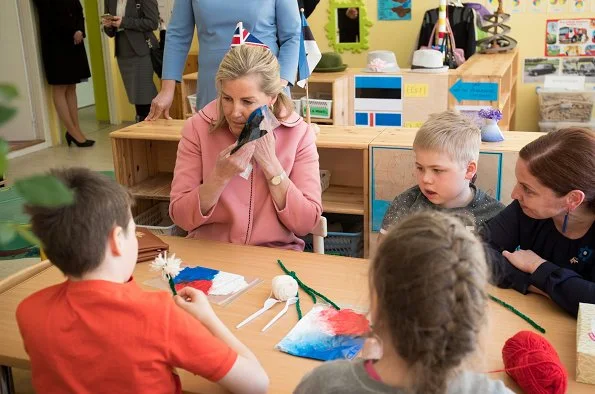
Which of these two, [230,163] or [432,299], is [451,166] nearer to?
[230,163]

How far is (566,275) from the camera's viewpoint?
1.54m

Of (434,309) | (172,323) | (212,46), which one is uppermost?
(212,46)

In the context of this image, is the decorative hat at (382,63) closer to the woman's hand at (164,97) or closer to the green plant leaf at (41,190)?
the woman's hand at (164,97)

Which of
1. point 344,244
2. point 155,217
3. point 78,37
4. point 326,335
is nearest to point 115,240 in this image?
point 326,335

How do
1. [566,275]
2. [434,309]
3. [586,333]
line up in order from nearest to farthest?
[434,309] → [586,333] → [566,275]

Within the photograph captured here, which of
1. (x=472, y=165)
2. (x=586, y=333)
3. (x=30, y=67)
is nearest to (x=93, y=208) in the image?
(x=586, y=333)

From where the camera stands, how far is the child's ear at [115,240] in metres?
1.16

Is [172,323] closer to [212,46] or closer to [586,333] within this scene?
[586,333]

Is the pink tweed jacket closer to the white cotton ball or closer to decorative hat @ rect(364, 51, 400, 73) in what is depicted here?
the white cotton ball

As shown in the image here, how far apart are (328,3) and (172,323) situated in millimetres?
5247

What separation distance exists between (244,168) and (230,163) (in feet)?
0.17

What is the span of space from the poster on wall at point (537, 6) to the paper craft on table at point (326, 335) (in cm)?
471

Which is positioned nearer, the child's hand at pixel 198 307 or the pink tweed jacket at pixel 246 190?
the child's hand at pixel 198 307

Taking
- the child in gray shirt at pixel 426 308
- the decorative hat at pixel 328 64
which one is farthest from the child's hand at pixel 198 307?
the decorative hat at pixel 328 64
